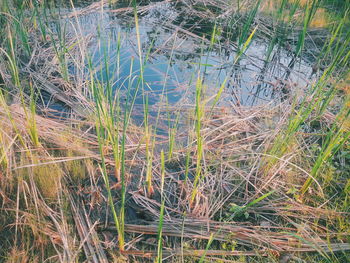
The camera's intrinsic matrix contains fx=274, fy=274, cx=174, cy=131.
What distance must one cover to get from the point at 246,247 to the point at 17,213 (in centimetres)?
122

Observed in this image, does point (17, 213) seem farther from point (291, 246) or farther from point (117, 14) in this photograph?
point (117, 14)

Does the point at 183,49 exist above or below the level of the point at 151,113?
above

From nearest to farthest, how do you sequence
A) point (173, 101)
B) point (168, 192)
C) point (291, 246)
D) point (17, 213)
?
point (17, 213) → point (291, 246) → point (168, 192) → point (173, 101)

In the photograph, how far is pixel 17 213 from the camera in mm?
1398

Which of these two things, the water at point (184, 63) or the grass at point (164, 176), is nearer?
the grass at point (164, 176)

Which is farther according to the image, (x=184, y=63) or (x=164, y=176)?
(x=184, y=63)

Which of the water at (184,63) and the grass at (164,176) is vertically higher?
the water at (184,63)

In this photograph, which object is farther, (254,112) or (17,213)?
(254,112)

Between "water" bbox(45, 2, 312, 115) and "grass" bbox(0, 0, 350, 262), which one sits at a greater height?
"water" bbox(45, 2, 312, 115)

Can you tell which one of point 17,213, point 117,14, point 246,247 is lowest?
point 246,247

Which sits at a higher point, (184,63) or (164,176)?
(184,63)

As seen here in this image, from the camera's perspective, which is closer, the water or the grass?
the grass

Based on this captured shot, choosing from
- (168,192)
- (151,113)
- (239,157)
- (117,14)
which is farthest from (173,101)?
(117,14)

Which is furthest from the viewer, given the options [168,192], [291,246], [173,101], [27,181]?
[173,101]
